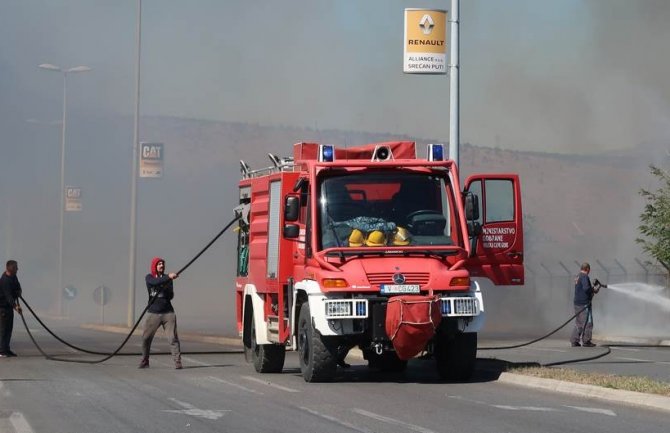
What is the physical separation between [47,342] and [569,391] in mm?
20322

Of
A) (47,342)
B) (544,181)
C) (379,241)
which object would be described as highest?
(544,181)

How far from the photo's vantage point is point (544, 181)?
331 ft

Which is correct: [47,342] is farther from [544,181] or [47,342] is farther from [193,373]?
[544,181]

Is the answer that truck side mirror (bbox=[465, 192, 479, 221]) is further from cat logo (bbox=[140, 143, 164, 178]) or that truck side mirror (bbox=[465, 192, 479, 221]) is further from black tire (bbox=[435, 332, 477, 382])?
cat logo (bbox=[140, 143, 164, 178])

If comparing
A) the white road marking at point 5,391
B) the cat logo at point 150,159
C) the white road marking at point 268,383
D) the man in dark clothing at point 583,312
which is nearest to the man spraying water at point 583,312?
the man in dark clothing at point 583,312

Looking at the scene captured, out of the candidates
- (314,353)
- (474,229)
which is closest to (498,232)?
(474,229)

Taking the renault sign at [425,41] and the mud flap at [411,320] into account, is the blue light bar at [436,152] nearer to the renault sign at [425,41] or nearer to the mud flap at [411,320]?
the mud flap at [411,320]

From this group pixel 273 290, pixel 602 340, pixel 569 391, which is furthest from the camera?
pixel 602 340

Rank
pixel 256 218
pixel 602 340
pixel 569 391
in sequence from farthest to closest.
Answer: pixel 602 340 < pixel 256 218 < pixel 569 391

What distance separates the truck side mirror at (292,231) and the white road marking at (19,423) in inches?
215

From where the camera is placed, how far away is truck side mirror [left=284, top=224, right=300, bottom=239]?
18741mm

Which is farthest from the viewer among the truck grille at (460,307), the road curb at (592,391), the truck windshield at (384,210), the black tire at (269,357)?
the black tire at (269,357)

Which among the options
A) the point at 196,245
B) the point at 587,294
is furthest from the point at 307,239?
the point at 196,245

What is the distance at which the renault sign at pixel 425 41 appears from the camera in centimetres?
2469
